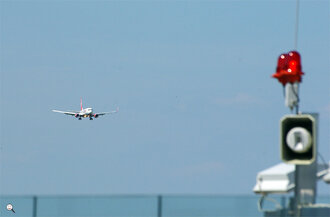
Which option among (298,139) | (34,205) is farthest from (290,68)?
(34,205)

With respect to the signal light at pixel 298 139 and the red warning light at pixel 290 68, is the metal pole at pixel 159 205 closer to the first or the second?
the signal light at pixel 298 139

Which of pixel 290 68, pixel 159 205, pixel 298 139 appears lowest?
pixel 159 205

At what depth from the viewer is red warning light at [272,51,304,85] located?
619 inches

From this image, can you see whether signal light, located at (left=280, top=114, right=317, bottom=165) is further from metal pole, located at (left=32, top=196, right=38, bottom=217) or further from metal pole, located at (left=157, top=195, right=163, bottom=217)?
metal pole, located at (left=32, top=196, right=38, bottom=217)

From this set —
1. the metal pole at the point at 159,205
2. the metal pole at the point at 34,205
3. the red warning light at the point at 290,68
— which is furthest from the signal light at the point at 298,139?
the metal pole at the point at 34,205

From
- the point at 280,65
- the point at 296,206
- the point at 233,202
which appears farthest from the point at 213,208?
the point at 280,65

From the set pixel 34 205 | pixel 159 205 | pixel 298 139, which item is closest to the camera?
pixel 298 139

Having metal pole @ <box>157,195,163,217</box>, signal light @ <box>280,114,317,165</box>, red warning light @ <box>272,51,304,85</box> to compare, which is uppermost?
red warning light @ <box>272,51,304,85</box>

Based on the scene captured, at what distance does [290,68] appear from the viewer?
620 inches

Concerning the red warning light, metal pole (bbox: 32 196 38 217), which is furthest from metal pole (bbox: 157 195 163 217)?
the red warning light

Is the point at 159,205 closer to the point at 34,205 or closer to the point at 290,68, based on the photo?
the point at 34,205

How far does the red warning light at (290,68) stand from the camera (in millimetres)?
15727

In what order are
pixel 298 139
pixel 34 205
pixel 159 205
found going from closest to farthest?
pixel 298 139 < pixel 159 205 < pixel 34 205

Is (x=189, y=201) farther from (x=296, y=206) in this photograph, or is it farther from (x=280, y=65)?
(x=280, y=65)
